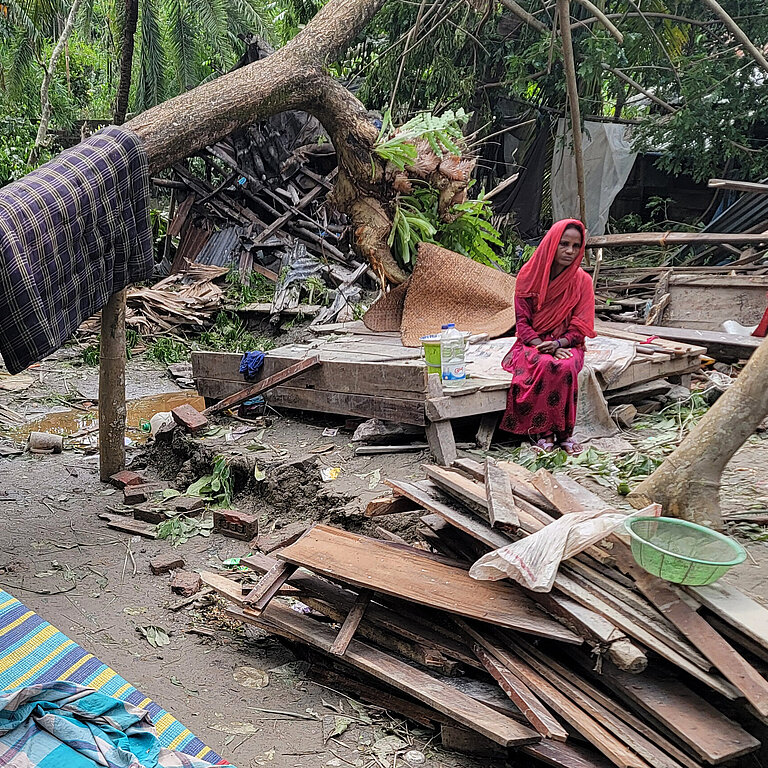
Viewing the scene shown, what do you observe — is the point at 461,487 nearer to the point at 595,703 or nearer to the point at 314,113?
the point at 595,703

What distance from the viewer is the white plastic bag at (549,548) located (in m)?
3.13

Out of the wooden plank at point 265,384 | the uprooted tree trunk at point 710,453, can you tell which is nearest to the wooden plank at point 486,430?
the wooden plank at point 265,384

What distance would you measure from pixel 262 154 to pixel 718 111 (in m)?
8.35

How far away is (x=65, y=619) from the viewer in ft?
13.6

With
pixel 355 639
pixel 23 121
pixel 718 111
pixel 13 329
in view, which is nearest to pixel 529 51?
pixel 718 111

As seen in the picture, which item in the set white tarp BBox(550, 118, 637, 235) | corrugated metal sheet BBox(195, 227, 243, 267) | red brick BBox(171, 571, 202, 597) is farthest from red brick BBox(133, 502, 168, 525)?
white tarp BBox(550, 118, 637, 235)

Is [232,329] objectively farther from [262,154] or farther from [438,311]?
[438,311]

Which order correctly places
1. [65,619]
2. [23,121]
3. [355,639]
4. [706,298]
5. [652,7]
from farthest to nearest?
[23,121] → [652,7] → [706,298] → [65,619] → [355,639]

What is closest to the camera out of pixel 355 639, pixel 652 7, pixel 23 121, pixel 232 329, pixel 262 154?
pixel 355 639

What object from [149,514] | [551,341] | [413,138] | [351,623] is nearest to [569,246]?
[551,341]

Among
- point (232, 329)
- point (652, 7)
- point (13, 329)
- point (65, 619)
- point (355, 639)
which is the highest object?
point (652, 7)

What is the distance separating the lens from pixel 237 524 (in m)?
5.16

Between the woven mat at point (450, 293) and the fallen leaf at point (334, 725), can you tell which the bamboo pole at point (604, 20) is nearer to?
the woven mat at point (450, 293)

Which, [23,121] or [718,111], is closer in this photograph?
[718,111]
